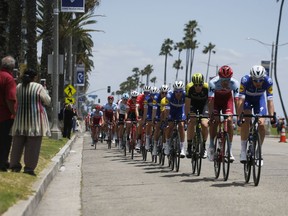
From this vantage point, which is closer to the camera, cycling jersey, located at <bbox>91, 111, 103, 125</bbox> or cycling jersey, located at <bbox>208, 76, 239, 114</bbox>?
cycling jersey, located at <bbox>208, 76, 239, 114</bbox>

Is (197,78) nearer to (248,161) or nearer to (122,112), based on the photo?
(248,161)

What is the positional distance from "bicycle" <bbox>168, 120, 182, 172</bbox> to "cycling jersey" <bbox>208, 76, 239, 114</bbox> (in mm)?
1984

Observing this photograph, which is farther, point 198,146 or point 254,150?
point 198,146

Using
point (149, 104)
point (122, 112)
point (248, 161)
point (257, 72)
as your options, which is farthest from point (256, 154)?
point (122, 112)

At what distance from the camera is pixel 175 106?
14648mm

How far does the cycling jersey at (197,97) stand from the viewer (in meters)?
13.1

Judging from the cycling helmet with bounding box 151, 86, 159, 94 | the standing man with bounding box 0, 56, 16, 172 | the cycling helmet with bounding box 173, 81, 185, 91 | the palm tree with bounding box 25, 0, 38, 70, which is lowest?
the standing man with bounding box 0, 56, 16, 172

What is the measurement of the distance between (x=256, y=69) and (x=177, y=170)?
4056 mm

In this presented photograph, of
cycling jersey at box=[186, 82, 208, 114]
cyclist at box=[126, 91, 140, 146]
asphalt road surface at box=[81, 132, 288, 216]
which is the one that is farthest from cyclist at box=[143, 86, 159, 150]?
cycling jersey at box=[186, 82, 208, 114]

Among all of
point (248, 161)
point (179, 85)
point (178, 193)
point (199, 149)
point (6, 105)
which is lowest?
point (178, 193)

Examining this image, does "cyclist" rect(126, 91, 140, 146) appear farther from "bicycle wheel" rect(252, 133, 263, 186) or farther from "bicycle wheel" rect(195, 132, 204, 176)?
"bicycle wheel" rect(252, 133, 263, 186)

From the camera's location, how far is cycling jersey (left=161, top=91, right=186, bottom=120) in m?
14.6

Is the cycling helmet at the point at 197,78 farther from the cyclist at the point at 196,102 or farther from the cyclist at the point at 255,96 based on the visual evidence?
the cyclist at the point at 255,96

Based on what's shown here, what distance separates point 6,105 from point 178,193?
3.33 m
